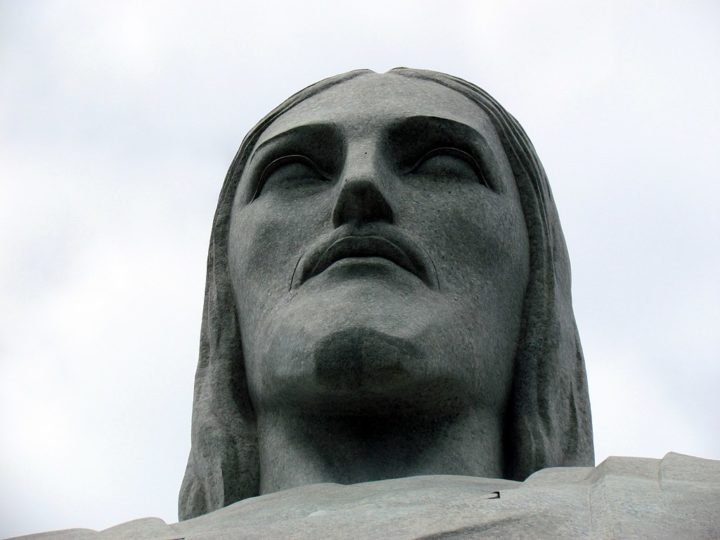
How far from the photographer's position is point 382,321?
27.3 feet

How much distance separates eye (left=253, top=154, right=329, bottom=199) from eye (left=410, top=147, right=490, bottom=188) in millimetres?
546

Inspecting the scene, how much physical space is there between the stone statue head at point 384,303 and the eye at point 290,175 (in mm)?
11

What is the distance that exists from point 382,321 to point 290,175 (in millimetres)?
1495

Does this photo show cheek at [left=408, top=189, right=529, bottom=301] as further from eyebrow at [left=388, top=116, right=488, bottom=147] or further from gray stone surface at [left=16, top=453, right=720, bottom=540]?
gray stone surface at [left=16, top=453, right=720, bottom=540]

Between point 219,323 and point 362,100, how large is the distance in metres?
1.50

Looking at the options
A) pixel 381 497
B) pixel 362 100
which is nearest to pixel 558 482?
pixel 381 497

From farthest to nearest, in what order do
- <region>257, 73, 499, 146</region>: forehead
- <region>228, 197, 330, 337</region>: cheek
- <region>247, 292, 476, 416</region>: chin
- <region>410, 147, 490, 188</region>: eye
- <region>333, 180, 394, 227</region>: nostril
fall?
<region>257, 73, 499, 146</region>: forehead
<region>410, 147, 490, 188</region>: eye
<region>228, 197, 330, 337</region>: cheek
<region>333, 180, 394, 227</region>: nostril
<region>247, 292, 476, 416</region>: chin

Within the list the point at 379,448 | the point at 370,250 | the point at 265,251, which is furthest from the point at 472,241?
the point at 379,448

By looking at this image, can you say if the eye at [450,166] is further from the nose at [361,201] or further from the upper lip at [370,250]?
the upper lip at [370,250]

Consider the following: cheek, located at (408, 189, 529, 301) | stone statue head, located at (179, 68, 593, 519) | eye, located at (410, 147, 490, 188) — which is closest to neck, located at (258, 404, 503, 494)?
stone statue head, located at (179, 68, 593, 519)

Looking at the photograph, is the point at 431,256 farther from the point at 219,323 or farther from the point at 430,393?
the point at 219,323

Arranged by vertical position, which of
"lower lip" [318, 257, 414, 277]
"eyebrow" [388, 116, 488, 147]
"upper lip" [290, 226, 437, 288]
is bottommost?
"lower lip" [318, 257, 414, 277]

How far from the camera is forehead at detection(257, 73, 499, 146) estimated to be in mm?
9430

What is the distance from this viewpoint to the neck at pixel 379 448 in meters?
8.46
